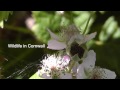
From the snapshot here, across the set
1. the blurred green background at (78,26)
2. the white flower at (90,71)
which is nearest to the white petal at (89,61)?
the white flower at (90,71)

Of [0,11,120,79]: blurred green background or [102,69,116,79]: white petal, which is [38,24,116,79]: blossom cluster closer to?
[102,69,116,79]: white petal

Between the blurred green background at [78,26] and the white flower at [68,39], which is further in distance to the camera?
the blurred green background at [78,26]

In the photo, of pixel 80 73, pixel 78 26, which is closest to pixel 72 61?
pixel 80 73

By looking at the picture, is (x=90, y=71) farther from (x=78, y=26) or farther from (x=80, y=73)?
(x=78, y=26)

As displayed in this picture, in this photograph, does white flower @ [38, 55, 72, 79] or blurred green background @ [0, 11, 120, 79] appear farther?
blurred green background @ [0, 11, 120, 79]

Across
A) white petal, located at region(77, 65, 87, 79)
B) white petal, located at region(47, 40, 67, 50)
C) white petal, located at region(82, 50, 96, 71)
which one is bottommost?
white petal, located at region(77, 65, 87, 79)

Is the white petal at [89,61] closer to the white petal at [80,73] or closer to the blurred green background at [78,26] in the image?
the white petal at [80,73]

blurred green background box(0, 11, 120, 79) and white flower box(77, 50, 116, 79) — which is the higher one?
blurred green background box(0, 11, 120, 79)

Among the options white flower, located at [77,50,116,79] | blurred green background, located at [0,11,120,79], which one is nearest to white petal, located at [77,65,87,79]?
white flower, located at [77,50,116,79]
